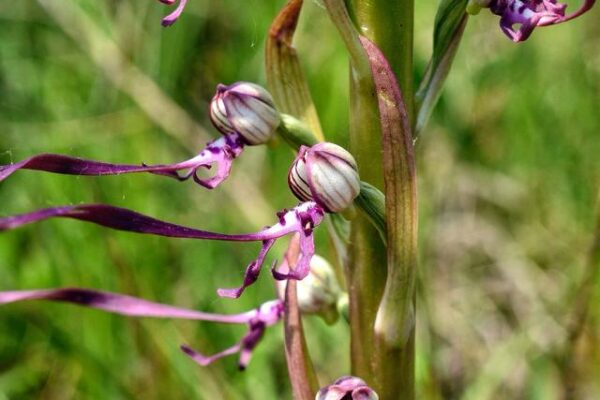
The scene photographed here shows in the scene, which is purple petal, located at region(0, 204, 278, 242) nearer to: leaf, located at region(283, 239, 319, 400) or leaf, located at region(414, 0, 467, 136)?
leaf, located at region(283, 239, 319, 400)

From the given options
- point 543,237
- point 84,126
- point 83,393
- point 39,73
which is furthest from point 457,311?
point 39,73

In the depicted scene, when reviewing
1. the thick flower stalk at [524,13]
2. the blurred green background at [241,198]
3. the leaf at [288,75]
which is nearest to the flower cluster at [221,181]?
the leaf at [288,75]

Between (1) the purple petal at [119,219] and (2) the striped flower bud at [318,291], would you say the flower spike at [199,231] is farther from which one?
(2) the striped flower bud at [318,291]

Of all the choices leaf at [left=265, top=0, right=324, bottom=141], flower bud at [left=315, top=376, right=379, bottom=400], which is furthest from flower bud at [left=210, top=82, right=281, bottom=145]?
flower bud at [left=315, top=376, right=379, bottom=400]

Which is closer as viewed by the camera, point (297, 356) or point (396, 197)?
point (396, 197)

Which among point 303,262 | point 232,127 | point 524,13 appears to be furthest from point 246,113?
point 524,13

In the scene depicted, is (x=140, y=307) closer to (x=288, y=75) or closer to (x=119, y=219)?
(x=119, y=219)
